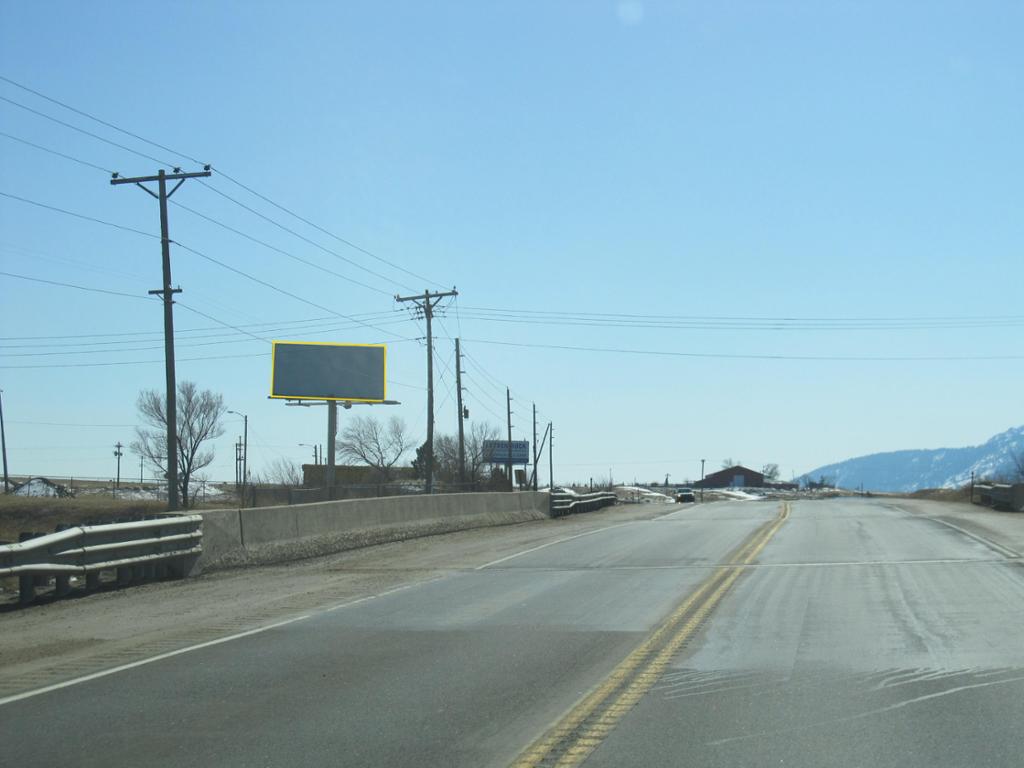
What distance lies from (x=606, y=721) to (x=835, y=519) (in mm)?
27600

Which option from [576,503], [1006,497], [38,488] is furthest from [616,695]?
[38,488]

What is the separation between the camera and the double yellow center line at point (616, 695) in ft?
20.6

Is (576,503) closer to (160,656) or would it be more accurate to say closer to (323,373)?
(323,373)

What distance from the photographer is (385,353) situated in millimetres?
54438

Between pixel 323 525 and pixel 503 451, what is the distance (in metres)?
90.7

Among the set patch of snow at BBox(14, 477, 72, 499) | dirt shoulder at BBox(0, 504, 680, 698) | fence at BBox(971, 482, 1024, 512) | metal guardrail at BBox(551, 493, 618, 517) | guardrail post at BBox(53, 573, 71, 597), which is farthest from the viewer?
patch of snow at BBox(14, 477, 72, 499)

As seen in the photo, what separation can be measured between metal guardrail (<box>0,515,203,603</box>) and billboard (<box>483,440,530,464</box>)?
88.5 m

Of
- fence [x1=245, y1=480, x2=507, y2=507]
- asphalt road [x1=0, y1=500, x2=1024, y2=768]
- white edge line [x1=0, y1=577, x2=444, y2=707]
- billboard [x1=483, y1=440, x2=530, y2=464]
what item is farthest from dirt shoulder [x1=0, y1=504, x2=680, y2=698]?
billboard [x1=483, y1=440, x2=530, y2=464]

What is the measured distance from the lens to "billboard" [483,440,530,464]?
108250 mm

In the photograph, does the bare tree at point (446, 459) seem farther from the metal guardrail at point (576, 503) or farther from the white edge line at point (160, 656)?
the white edge line at point (160, 656)

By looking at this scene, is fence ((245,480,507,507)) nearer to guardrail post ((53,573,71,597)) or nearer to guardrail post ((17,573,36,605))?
guardrail post ((53,573,71,597))

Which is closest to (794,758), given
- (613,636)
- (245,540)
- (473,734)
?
(473,734)

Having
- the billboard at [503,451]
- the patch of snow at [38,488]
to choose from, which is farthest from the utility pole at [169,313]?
the billboard at [503,451]

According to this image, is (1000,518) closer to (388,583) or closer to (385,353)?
(388,583)
